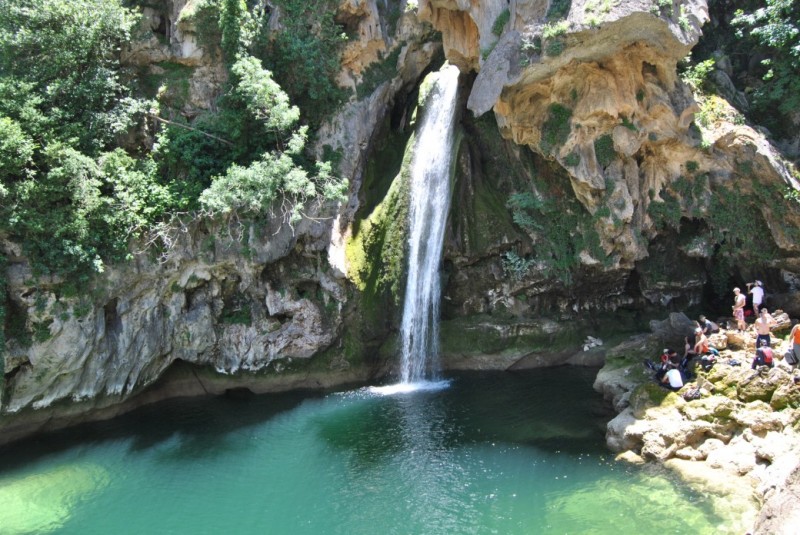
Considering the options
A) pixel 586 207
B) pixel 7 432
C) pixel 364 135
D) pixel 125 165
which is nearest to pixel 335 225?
pixel 364 135

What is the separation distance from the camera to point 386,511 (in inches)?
443

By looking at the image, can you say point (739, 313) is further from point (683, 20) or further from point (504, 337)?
point (683, 20)

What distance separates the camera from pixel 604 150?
1738 cm

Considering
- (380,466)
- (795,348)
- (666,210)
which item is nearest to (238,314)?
(380,466)

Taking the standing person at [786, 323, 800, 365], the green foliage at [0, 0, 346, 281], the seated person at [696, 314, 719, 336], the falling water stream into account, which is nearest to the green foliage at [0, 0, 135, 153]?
the green foliage at [0, 0, 346, 281]

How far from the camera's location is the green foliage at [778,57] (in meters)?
16.2

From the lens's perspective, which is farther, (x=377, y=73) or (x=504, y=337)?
(x=377, y=73)

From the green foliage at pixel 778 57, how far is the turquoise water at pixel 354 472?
418 inches

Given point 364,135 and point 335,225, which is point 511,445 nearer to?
point 335,225

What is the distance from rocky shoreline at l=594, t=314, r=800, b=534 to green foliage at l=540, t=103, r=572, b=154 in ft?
23.7

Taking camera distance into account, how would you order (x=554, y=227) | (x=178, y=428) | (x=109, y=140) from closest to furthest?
(x=178, y=428), (x=109, y=140), (x=554, y=227)

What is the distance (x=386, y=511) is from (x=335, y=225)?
956 cm

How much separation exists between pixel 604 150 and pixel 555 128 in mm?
1715

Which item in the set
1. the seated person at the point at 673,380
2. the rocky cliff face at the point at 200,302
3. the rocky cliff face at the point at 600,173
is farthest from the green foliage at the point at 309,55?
the seated person at the point at 673,380
